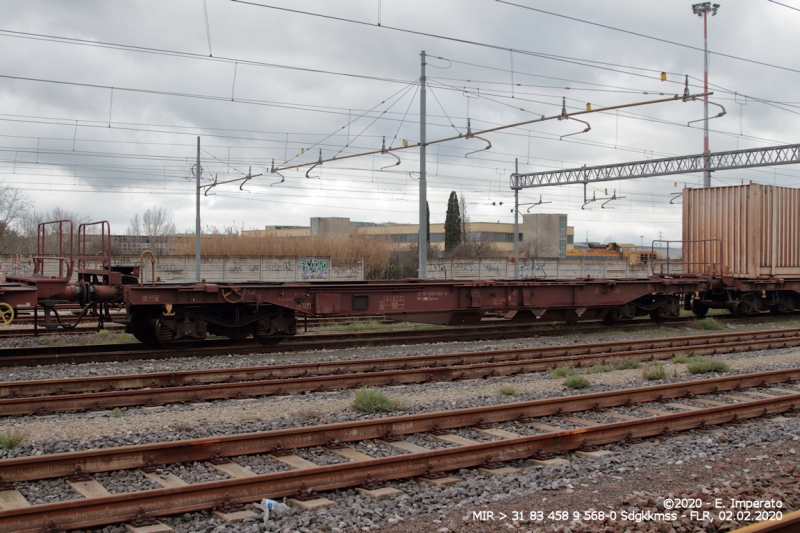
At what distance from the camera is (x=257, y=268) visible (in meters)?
33.5

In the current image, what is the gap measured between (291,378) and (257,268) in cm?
2425

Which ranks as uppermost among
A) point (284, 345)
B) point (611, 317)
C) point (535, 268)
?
point (535, 268)

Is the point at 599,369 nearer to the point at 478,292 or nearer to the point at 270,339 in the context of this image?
the point at 478,292

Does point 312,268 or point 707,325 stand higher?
point 312,268

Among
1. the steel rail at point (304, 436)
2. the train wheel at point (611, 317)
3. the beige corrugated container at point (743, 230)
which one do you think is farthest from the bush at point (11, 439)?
the beige corrugated container at point (743, 230)

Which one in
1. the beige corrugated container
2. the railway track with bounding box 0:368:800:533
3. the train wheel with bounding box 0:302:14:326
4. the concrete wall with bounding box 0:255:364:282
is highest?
the beige corrugated container

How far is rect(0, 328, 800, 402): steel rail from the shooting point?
8983 millimetres

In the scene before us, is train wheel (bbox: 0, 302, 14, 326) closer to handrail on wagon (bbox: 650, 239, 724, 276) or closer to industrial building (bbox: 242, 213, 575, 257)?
handrail on wagon (bbox: 650, 239, 724, 276)

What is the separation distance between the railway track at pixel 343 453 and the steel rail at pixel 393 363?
3688mm

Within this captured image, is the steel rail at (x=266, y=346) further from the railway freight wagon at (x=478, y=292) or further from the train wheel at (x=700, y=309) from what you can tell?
the train wheel at (x=700, y=309)

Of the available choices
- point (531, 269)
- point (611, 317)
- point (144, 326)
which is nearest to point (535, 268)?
point (531, 269)

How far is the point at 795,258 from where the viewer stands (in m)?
20.8

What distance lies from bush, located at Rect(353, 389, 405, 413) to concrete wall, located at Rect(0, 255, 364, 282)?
2297 cm

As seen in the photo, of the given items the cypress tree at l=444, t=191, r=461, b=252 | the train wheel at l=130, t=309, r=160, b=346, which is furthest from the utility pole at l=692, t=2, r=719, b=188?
the cypress tree at l=444, t=191, r=461, b=252
